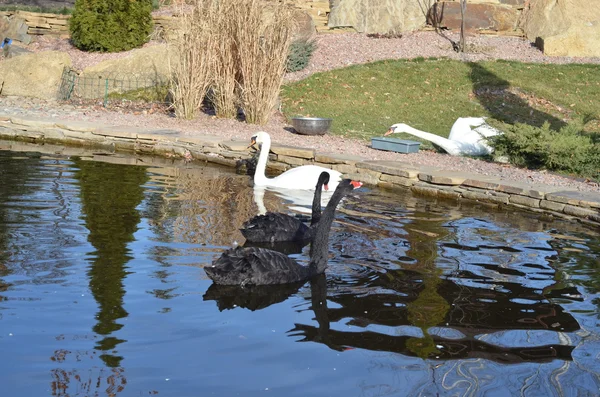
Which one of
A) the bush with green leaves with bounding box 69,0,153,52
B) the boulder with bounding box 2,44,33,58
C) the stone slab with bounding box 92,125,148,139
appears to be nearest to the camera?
the stone slab with bounding box 92,125,148,139

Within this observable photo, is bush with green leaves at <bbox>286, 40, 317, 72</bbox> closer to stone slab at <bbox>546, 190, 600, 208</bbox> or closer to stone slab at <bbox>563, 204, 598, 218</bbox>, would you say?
stone slab at <bbox>546, 190, 600, 208</bbox>

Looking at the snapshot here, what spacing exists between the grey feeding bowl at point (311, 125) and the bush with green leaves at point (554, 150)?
326 cm

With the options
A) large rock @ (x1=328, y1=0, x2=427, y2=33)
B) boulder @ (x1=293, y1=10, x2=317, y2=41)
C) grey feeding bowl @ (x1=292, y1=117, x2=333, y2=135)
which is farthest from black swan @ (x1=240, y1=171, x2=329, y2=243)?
large rock @ (x1=328, y1=0, x2=427, y2=33)

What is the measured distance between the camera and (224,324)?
20.3 feet

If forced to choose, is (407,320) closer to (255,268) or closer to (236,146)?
(255,268)

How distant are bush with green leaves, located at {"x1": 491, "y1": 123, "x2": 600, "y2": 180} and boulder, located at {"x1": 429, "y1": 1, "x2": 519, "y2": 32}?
12147 millimetres

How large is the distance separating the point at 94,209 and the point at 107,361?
4660 mm

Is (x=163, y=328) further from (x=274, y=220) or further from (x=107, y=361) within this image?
(x=274, y=220)

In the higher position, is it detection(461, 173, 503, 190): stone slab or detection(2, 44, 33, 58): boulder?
detection(461, 173, 503, 190): stone slab

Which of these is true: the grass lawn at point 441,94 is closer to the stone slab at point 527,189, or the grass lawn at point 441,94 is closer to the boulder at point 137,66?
the boulder at point 137,66

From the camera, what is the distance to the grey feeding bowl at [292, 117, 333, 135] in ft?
48.9

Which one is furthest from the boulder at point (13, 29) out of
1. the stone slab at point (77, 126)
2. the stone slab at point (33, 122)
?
the stone slab at point (77, 126)

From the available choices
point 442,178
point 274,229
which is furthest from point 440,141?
point 274,229

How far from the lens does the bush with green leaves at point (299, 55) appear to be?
20.9 meters
